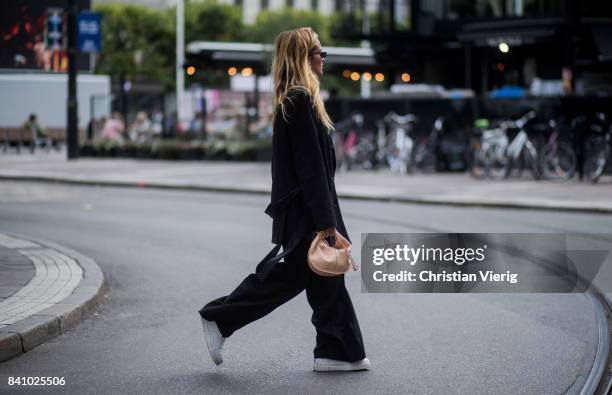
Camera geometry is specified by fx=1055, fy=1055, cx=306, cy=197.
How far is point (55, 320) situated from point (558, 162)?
568 inches

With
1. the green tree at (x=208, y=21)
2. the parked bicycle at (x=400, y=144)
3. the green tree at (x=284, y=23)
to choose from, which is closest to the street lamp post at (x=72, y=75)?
the parked bicycle at (x=400, y=144)

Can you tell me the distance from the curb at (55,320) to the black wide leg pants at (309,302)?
1.17 meters

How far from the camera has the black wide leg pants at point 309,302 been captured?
17.1 feet

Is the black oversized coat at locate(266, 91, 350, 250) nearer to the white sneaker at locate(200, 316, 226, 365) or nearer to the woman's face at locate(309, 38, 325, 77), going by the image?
the woman's face at locate(309, 38, 325, 77)

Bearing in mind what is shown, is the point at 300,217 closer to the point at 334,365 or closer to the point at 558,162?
the point at 334,365

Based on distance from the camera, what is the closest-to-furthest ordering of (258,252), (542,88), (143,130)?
(258,252)
(542,88)
(143,130)

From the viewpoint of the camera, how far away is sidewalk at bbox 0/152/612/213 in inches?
608

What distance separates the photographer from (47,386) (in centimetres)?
508

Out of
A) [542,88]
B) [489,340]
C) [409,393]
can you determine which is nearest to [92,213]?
[489,340]

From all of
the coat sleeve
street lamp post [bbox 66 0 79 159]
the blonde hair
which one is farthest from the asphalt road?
street lamp post [bbox 66 0 79 159]

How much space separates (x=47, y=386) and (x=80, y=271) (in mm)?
3219

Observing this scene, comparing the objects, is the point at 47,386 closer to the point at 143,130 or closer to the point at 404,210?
the point at 404,210

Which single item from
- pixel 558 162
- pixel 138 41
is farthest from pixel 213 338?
pixel 138 41

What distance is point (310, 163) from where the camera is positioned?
16.5 ft
